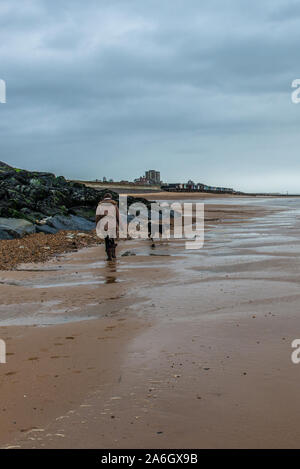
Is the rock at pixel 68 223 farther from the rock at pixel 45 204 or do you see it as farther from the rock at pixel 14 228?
the rock at pixel 14 228

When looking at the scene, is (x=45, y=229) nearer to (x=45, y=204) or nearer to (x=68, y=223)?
(x=68, y=223)

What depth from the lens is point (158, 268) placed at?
973 centimetres

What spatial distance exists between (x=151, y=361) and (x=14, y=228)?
12.0 m

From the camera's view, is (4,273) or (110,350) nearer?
(110,350)

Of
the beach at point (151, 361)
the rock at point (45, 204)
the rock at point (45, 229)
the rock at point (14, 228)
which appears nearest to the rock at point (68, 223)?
the rock at point (45, 204)

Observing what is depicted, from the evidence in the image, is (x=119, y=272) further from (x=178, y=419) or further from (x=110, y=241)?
(x=178, y=419)

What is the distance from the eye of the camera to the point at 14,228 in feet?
49.4

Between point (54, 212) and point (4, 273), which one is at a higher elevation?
point (54, 212)

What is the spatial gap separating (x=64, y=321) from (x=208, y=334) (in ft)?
6.35

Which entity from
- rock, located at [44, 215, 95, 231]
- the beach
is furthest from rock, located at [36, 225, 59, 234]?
the beach

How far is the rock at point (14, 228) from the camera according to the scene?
14602 mm

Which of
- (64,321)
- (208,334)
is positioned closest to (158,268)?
(64,321)

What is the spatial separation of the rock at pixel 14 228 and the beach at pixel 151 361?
6.36 m

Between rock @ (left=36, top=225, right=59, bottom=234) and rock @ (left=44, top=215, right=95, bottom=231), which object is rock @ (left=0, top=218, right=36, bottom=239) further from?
rock @ (left=44, top=215, right=95, bottom=231)
